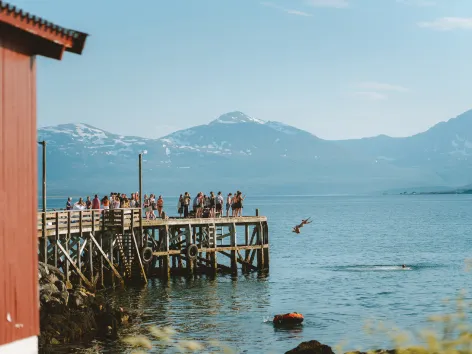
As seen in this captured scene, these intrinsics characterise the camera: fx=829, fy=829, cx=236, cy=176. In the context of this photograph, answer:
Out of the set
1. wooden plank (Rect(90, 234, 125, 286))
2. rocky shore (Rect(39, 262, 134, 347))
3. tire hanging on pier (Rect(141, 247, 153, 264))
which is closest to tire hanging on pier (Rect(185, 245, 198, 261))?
tire hanging on pier (Rect(141, 247, 153, 264))

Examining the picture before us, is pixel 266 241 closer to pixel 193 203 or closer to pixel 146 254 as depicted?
pixel 193 203

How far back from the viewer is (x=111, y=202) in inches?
→ 1604

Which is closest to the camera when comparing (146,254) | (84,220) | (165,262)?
(84,220)

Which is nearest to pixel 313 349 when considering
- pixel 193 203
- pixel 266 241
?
pixel 193 203

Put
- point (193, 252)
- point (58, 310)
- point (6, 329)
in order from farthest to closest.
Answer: point (193, 252) → point (58, 310) → point (6, 329)

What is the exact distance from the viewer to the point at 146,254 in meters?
40.8

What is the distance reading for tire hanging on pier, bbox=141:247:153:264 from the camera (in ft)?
132

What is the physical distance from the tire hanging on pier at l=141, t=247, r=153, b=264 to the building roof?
1150 inches

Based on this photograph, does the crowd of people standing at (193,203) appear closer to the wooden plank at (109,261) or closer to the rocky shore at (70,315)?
the wooden plank at (109,261)

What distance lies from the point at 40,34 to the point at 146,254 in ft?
99.5

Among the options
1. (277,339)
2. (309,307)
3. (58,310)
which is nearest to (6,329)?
(58,310)

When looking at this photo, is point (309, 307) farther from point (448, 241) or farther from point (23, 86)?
point (448, 241)

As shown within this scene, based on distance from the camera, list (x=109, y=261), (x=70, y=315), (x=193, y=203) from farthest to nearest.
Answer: (x=193, y=203), (x=109, y=261), (x=70, y=315)

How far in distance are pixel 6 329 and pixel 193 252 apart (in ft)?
110
